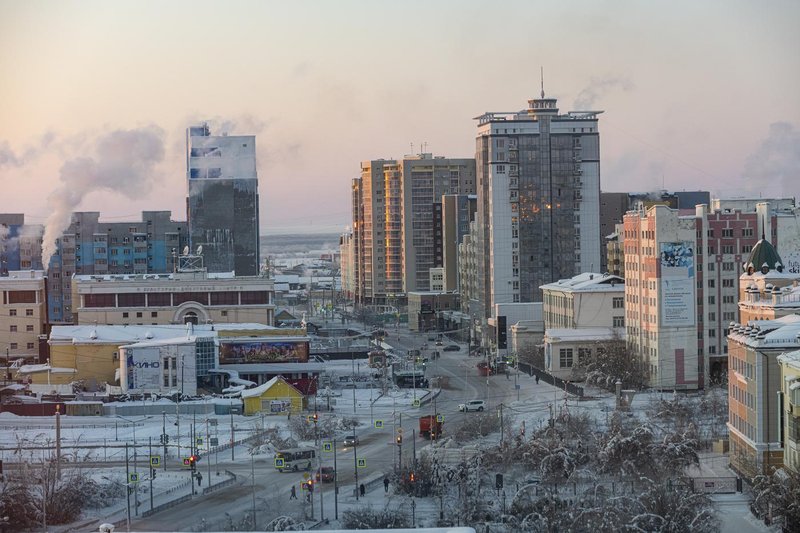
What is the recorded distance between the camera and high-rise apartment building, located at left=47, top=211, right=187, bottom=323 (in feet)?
278

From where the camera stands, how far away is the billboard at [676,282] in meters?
50.8

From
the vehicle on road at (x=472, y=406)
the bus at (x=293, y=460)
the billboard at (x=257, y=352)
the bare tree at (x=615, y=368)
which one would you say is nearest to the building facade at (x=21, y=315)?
the billboard at (x=257, y=352)

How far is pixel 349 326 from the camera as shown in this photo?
3477 inches

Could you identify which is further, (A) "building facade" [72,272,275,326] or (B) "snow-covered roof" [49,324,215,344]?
(A) "building facade" [72,272,275,326]

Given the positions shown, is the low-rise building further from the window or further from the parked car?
the window

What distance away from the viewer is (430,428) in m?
41.7

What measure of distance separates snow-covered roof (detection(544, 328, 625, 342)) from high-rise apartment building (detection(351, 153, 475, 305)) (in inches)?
1747

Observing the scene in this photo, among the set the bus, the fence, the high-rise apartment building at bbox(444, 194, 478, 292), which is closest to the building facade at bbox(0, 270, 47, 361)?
the fence

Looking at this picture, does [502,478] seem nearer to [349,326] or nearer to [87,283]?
[87,283]

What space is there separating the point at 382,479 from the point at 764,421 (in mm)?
8284

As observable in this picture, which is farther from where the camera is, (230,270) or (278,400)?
(230,270)

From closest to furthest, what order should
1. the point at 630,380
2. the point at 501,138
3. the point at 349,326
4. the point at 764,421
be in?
the point at 764,421
the point at 630,380
the point at 501,138
the point at 349,326

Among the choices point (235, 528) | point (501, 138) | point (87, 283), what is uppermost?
point (501, 138)

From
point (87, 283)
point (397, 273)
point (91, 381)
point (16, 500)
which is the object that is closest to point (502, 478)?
point (16, 500)
